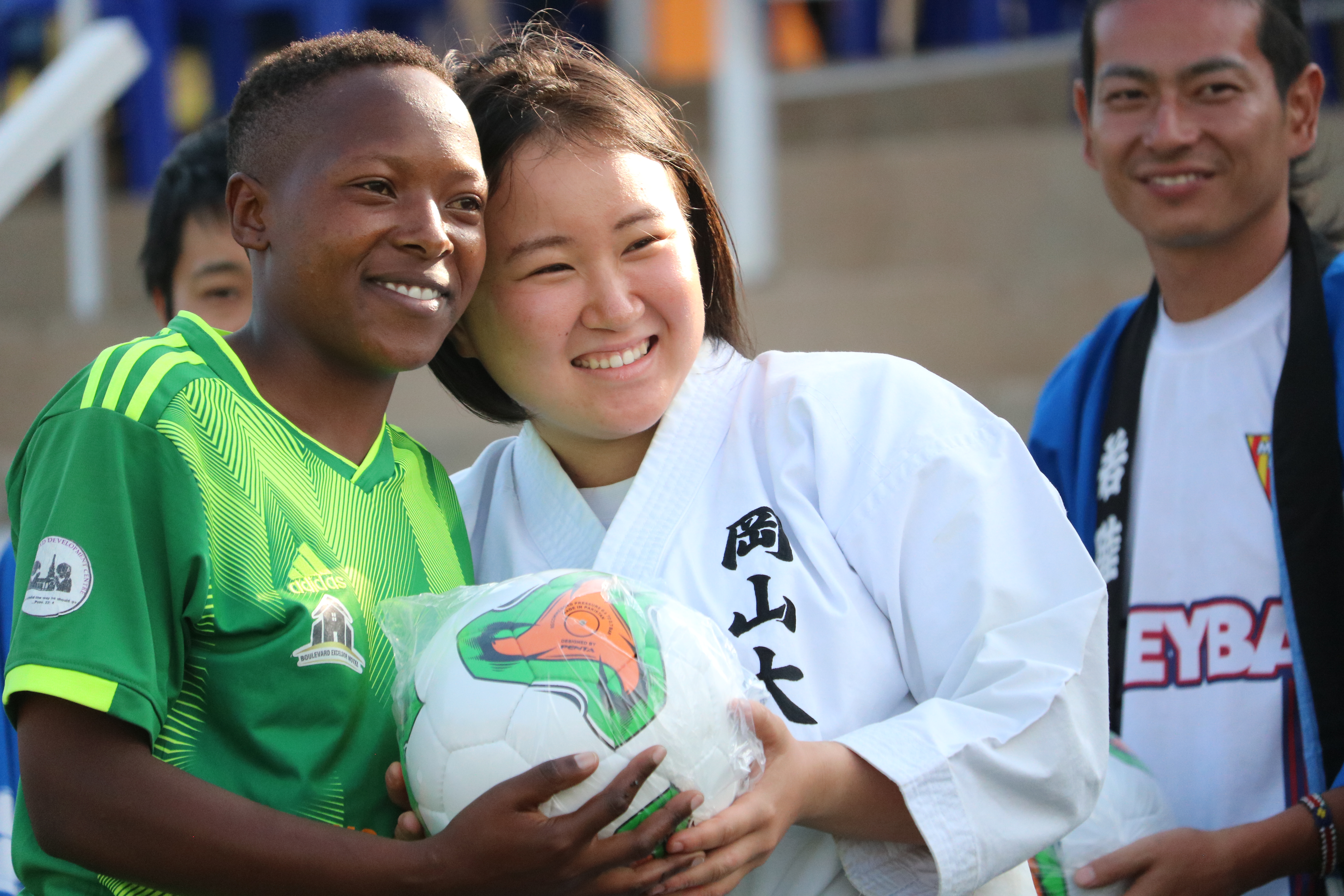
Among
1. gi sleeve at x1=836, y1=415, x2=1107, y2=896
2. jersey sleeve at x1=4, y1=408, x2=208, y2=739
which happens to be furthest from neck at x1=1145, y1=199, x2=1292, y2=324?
jersey sleeve at x1=4, y1=408, x2=208, y2=739

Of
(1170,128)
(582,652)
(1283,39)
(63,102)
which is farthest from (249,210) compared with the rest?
(63,102)

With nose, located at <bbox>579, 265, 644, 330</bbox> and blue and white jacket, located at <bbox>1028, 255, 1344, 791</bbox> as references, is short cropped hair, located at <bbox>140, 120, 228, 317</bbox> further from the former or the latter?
blue and white jacket, located at <bbox>1028, 255, 1344, 791</bbox>

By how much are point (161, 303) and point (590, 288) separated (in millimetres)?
1420

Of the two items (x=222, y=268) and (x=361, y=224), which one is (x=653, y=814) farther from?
(x=222, y=268)

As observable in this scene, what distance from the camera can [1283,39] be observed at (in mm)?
2916

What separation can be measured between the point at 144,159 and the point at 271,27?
3.41 ft

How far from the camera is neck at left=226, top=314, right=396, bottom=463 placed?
6.22ft

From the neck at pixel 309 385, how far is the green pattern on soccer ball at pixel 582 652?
0.41 metres

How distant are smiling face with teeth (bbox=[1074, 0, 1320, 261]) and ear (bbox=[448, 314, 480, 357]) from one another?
1.54m

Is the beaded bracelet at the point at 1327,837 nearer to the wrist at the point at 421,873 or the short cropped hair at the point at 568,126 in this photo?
the short cropped hair at the point at 568,126

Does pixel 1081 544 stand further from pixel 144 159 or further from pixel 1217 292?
pixel 144 159

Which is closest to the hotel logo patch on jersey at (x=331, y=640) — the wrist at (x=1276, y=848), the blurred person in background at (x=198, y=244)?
the blurred person in background at (x=198, y=244)

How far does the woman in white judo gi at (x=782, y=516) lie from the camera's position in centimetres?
179

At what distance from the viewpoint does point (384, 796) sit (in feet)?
5.94
